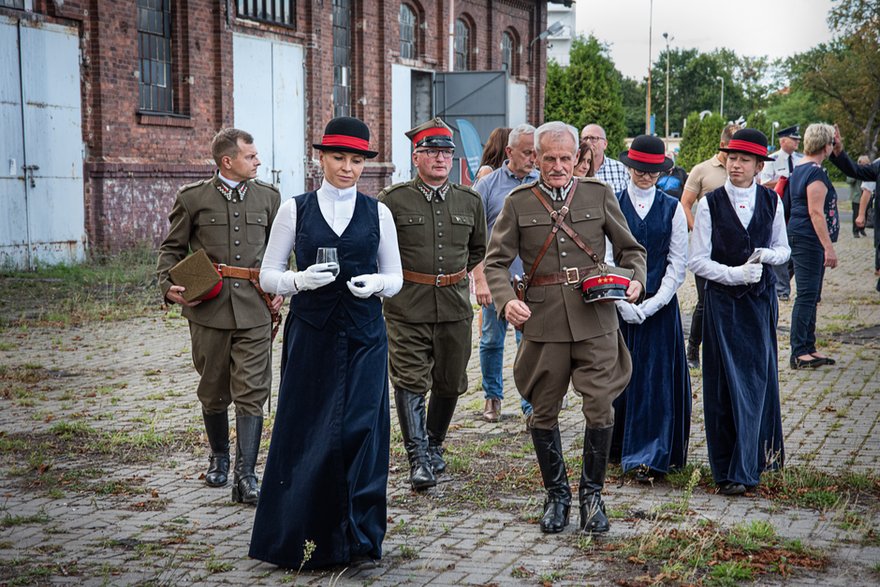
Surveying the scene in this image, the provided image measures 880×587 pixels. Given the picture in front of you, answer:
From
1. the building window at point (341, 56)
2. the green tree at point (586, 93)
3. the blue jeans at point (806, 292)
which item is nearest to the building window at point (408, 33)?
the building window at point (341, 56)

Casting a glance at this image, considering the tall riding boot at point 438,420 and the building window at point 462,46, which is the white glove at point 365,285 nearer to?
the tall riding boot at point 438,420

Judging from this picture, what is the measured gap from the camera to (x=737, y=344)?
679 cm

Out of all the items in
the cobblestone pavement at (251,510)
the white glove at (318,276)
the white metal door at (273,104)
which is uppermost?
the white metal door at (273,104)

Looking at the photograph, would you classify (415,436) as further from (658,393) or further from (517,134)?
(517,134)

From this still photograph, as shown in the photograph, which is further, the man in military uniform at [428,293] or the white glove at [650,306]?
the man in military uniform at [428,293]

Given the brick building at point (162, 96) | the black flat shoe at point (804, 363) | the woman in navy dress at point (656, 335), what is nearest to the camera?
the woman in navy dress at point (656, 335)

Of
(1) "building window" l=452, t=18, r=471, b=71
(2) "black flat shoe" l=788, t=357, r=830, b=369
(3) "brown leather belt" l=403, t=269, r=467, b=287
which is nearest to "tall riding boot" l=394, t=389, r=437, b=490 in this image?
(3) "brown leather belt" l=403, t=269, r=467, b=287

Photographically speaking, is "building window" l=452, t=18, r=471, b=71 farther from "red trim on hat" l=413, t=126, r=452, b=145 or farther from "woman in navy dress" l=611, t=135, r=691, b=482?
"woman in navy dress" l=611, t=135, r=691, b=482

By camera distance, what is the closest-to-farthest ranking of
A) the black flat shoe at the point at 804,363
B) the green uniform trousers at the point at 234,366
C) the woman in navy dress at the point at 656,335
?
1. the green uniform trousers at the point at 234,366
2. the woman in navy dress at the point at 656,335
3. the black flat shoe at the point at 804,363

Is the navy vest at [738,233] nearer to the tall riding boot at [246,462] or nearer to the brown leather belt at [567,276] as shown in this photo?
the brown leather belt at [567,276]

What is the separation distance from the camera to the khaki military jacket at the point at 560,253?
230 inches

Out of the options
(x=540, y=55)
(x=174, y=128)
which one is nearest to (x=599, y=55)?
(x=540, y=55)

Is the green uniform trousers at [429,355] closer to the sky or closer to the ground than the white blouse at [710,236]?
closer to the ground

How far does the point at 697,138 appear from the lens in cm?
6500
